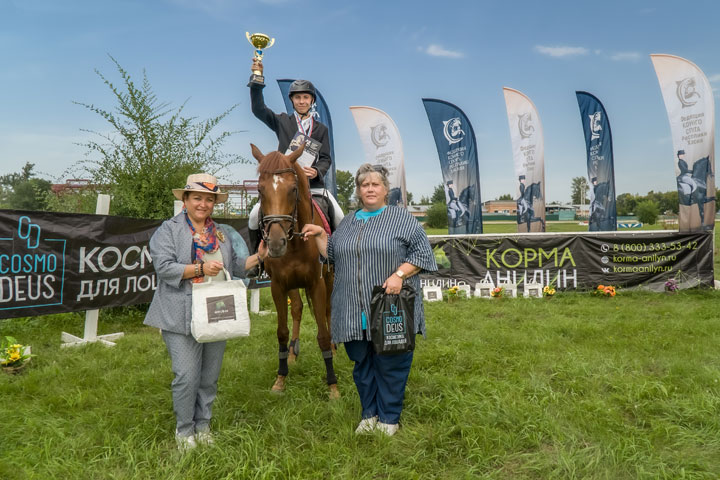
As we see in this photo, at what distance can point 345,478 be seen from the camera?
2.51 metres

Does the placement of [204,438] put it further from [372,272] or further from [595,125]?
[595,125]

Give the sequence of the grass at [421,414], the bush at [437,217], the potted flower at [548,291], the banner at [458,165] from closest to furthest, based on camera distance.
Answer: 1. the grass at [421,414]
2. the potted flower at [548,291]
3. the banner at [458,165]
4. the bush at [437,217]

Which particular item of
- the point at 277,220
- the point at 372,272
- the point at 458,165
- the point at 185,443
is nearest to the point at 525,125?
the point at 458,165

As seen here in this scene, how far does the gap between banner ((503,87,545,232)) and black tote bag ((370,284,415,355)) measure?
37.2 feet

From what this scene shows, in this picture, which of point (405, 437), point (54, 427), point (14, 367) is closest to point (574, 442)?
point (405, 437)

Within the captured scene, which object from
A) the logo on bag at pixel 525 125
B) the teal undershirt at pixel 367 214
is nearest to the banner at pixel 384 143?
the logo on bag at pixel 525 125

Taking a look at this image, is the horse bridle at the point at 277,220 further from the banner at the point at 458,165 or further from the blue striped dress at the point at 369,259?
the banner at the point at 458,165

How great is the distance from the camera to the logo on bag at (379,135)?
45.9 ft

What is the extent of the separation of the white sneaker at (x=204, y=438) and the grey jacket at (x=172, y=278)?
78 centimetres

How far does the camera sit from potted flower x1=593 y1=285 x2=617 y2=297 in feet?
30.7

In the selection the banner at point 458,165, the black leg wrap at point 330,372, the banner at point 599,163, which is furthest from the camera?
the banner at point 458,165

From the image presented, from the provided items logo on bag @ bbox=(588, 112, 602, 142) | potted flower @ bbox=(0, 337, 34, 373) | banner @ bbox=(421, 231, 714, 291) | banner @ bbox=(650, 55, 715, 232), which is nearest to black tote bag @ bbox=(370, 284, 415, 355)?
potted flower @ bbox=(0, 337, 34, 373)

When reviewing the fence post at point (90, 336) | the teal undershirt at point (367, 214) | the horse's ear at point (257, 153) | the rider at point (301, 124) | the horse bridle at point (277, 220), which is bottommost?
the fence post at point (90, 336)

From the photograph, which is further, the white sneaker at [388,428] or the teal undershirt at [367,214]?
the teal undershirt at [367,214]
